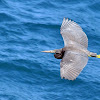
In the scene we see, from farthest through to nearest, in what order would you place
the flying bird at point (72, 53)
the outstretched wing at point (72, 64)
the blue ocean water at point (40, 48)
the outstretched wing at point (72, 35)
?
the blue ocean water at point (40, 48) → the outstretched wing at point (72, 35) → the flying bird at point (72, 53) → the outstretched wing at point (72, 64)

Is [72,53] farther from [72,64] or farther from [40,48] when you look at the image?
[40,48]

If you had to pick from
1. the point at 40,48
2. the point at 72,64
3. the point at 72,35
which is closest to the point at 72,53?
the point at 72,64

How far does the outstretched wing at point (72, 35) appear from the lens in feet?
41.9

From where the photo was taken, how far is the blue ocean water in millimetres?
15102

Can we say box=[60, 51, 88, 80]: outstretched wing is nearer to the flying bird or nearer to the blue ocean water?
the flying bird

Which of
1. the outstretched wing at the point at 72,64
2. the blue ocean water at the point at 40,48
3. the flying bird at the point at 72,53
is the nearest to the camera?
the outstretched wing at the point at 72,64

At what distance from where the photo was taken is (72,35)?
1305cm

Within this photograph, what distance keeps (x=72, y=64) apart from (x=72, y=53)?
581 mm

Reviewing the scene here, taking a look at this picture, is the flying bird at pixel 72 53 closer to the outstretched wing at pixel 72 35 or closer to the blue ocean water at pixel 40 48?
the outstretched wing at pixel 72 35

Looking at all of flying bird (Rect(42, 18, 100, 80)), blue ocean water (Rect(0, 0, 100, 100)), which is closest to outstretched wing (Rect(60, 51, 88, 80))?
flying bird (Rect(42, 18, 100, 80))

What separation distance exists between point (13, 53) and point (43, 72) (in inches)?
68.3

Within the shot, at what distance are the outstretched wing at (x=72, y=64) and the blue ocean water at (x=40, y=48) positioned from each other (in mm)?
3478

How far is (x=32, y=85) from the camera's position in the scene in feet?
50.3

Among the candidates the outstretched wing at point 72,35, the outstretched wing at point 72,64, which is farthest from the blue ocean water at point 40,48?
the outstretched wing at point 72,64
